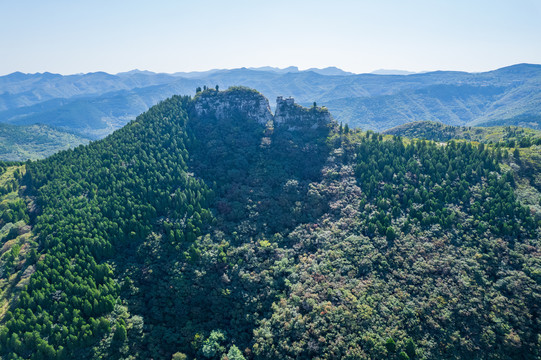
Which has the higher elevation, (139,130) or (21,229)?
(139,130)

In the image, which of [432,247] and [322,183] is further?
[322,183]

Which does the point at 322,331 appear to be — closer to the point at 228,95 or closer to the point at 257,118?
the point at 257,118

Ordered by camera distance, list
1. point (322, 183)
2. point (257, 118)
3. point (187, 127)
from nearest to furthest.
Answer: point (322, 183), point (187, 127), point (257, 118)

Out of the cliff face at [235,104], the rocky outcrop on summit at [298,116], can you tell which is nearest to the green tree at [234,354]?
the rocky outcrop on summit at [298,116]

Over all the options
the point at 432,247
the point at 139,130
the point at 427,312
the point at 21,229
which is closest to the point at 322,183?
the point at 432,247

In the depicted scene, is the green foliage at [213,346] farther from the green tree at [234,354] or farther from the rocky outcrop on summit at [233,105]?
the rocky outcrop on summit at [233,105]

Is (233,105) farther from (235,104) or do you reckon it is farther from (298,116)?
(298,116)
